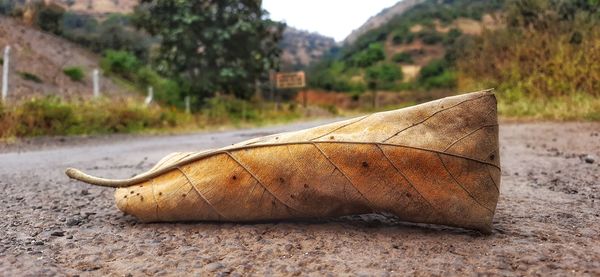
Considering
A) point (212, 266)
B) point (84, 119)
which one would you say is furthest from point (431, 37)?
point (212, 266)

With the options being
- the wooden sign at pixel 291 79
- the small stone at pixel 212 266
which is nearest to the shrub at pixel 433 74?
the wooden sign at pixel 291 79

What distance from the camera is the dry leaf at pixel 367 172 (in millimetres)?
1157

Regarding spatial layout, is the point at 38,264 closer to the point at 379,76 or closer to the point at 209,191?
the point at 209,191

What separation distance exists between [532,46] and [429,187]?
8.02 m

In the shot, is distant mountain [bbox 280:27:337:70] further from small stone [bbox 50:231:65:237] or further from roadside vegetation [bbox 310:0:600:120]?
small stone [bbox 50:231:65:237]

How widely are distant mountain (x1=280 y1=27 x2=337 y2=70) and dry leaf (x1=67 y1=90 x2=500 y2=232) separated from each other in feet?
201

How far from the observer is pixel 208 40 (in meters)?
14.8

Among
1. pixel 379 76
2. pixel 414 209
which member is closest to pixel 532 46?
pixel 414 209

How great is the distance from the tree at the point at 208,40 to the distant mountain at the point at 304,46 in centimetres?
4652

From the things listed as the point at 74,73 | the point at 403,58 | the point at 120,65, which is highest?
the point at 403,58

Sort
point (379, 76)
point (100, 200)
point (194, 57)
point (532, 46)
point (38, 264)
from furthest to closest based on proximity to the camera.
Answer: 1. point (379, 76)
2. point (194, 57)
3. point (532, 46)
4. point (100, 200)
5. point (38, 264)

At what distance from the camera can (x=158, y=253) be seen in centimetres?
105

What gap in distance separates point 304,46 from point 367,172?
75.4 meters

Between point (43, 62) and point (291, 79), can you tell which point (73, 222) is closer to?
point (43, 62)
